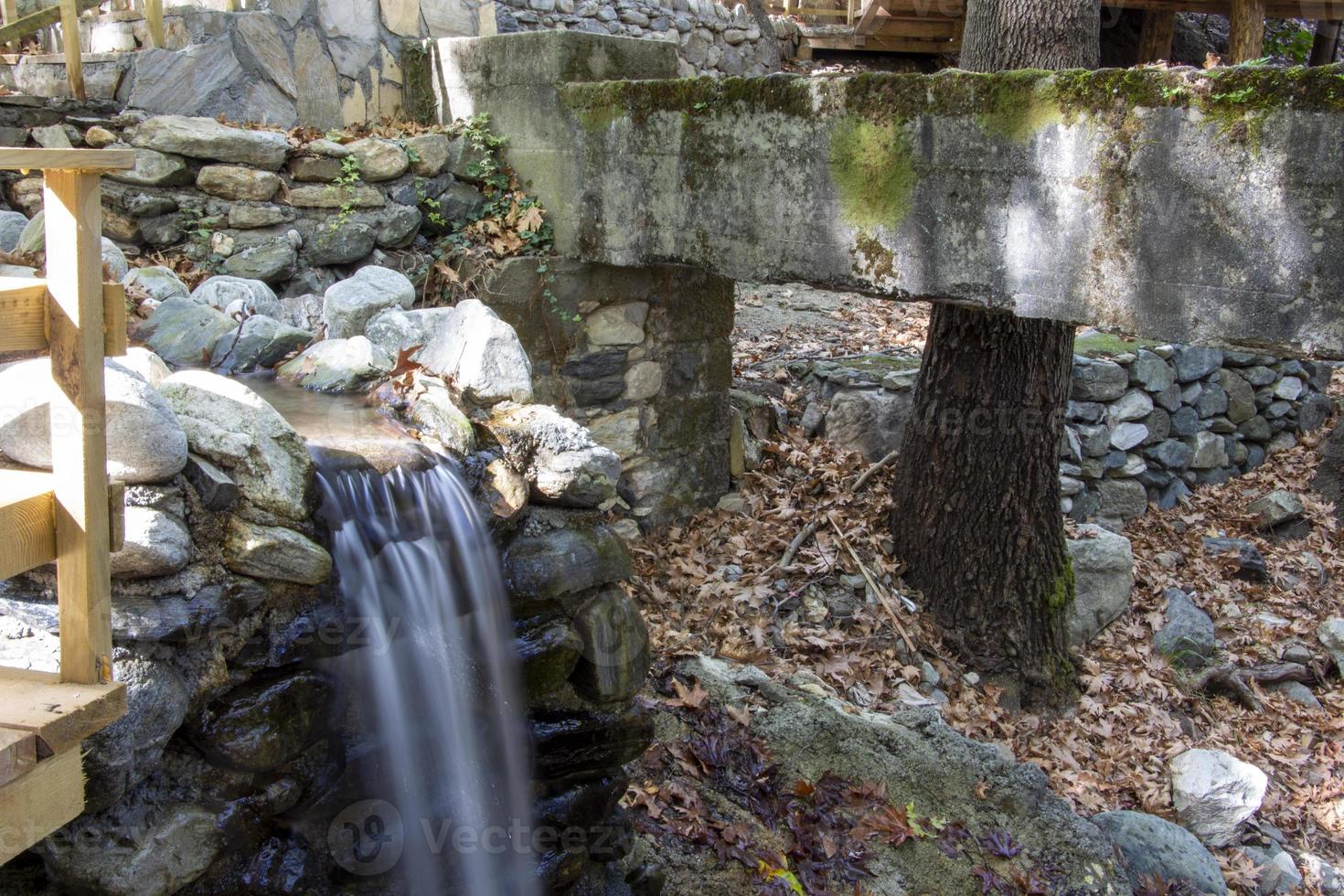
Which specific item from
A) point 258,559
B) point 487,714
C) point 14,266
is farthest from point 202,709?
point 14,266

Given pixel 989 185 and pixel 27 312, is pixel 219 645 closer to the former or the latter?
pixel 27 312

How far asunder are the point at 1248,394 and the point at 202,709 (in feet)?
26.5

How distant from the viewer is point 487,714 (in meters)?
3.35

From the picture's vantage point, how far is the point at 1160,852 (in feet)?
14.8

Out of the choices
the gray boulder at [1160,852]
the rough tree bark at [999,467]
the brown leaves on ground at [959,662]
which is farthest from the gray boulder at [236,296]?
the gray boulder at [1160,852]

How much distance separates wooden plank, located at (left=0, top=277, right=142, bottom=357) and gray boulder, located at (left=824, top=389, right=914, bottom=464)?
4966 mm

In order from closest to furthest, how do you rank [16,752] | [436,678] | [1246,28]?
[16,752], [436,678], [1246,28]

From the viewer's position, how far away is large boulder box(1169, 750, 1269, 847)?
496 cm

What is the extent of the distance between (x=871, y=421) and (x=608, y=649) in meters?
3.45

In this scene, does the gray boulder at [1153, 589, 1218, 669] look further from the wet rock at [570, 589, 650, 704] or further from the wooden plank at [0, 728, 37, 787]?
the wooden plank at [0, 728, 37, 787]

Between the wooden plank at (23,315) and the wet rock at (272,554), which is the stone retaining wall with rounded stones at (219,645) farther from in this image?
the wooden plank at (23,315)

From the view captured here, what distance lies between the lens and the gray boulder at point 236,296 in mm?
4586

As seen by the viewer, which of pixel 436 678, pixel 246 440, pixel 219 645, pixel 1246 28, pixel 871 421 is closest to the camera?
pixel 219 645

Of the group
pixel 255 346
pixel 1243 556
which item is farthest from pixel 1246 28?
pixel 255 346
